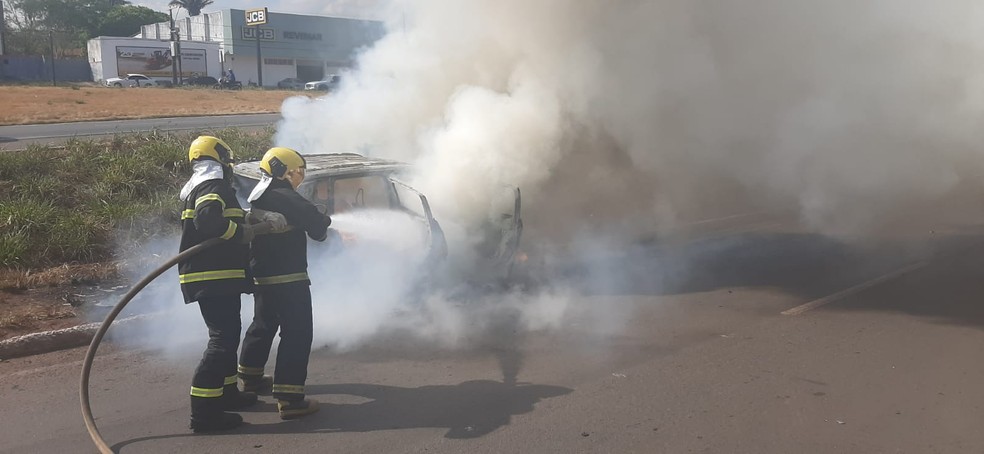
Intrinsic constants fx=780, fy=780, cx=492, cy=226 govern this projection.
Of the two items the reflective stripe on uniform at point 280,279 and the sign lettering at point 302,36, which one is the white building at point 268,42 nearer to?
the sign lettering at point 302,36

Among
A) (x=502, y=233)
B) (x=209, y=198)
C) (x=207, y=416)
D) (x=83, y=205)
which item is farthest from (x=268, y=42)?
(x=207, y=416)

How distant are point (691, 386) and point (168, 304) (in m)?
4.26

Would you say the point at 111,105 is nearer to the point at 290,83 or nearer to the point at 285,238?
the point at 290,83

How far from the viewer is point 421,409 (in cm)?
453

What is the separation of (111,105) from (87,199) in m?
19.4

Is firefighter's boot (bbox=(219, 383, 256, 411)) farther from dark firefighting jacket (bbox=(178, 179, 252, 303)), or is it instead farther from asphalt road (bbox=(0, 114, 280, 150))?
asphalt road (bbox=(0, 114, 280, 150))

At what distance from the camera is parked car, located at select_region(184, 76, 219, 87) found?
49809 millimetres

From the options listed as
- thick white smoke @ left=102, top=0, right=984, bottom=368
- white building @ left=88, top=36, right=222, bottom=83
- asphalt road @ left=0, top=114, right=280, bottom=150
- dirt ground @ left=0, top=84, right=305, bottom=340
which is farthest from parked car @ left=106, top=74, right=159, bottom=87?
thick white smoke @ left=102, top=0, right=984, bottom=368

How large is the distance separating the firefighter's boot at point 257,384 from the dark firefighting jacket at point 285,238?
65cm

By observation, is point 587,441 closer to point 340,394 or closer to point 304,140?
point 340,394

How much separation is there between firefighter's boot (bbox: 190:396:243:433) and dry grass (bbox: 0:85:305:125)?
17.8 metres

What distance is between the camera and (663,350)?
5648 millimetres

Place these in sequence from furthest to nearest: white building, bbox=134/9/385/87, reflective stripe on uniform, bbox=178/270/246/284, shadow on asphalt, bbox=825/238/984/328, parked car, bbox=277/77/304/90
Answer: parked car, bbox=277/77/304/90
white building, bbox=134/9/385/87
shadow on asphalt, bbox=825/238/984/328
reflective stripe on uniform, bbox=178/270/246/284

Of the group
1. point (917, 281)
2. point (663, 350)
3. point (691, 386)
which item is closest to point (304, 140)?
point (663, 350)
